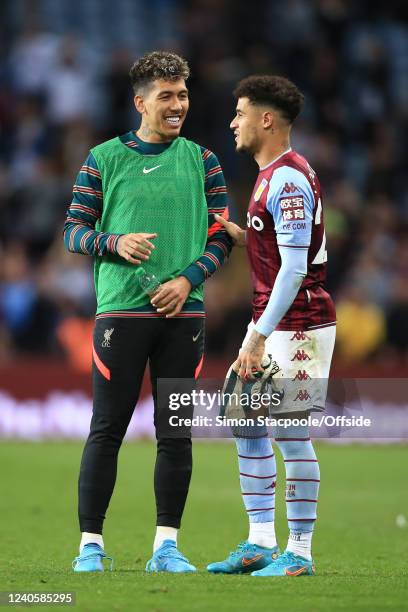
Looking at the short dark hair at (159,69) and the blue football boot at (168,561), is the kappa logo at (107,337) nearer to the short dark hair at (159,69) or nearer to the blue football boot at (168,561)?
the blue football boot at (168,561)

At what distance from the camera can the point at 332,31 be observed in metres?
19.3

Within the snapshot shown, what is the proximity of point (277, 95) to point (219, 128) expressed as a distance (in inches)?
424

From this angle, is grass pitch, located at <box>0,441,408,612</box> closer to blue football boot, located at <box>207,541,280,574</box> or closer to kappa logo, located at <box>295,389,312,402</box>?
blue football boot, located at <box>207,541,280,574</box>

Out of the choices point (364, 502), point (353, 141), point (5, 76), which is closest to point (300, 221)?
point (364, 502)

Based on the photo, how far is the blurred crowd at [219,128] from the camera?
50.2ft

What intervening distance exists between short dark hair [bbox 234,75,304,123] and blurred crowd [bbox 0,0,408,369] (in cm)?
872

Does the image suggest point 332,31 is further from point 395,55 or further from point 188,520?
point 188,520

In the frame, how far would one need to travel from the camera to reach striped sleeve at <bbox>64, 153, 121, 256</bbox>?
6.40m

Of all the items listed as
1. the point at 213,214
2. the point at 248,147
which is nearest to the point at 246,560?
the point at 213,214

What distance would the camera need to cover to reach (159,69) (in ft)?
21.3

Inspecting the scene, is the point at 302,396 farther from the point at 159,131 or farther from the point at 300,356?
the point at 159,131

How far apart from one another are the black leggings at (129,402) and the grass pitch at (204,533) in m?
0.36

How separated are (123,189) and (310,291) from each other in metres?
1.00

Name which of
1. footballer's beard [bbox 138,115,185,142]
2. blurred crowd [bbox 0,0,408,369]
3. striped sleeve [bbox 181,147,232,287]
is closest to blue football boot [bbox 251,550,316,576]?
striped sleeve [bbox 181,147,232,287]
